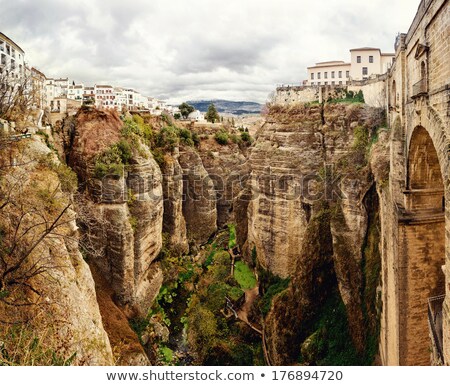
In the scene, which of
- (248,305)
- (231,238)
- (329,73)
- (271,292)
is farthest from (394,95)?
(231,238)

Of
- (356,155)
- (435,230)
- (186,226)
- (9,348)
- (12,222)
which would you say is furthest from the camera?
(186,226)

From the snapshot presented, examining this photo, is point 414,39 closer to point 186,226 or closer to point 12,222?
point 12,222

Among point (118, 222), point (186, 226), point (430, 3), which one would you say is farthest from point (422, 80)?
point (186, 226)

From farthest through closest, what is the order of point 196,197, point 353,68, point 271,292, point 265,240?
point 196,197, point 265,240, point 271,292, point 353,68

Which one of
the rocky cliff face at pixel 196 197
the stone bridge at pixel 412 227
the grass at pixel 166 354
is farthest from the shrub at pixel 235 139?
the stone bridge at pixel 412 227

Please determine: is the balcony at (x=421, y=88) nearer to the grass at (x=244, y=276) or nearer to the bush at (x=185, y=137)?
the grass at (x=244, y=276)

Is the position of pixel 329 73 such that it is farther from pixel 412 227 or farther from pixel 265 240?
pixel 412 227
